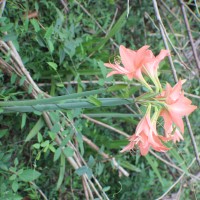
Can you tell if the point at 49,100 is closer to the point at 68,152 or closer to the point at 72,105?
the point at 72,105

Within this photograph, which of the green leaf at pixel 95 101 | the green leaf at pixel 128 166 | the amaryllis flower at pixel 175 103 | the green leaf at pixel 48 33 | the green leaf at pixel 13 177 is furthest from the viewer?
the green leaf at pixel 128 166

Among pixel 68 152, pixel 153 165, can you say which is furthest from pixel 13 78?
pixel 153 165

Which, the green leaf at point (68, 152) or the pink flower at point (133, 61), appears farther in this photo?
the green leaf at point (68, 152)

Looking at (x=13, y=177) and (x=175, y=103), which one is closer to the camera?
(x=175, y=103)

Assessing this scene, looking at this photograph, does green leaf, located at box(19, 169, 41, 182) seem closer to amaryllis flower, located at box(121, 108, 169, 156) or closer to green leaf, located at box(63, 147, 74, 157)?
green leaf, located at box(63, 147, 74, 157)

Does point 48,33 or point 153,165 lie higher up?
point 48,33

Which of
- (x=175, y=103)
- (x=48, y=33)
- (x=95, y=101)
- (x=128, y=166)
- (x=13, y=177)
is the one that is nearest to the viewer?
(x=175, y=103)

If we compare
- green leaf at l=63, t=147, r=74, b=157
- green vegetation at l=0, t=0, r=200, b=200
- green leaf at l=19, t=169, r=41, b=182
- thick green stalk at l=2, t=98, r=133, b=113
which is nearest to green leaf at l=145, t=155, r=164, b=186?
green vegetation at l=0, t=0, r=200, b=200

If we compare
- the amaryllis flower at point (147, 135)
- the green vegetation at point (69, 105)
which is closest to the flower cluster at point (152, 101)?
the amaryllis flower at point (147, 135)

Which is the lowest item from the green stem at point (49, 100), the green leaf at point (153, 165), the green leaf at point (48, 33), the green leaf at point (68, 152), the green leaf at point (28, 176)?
the green leaf at point (153, 165)

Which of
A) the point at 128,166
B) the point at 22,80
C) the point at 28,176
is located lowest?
the point at 128,166

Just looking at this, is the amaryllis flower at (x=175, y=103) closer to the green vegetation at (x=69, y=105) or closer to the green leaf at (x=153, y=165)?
the green vegetation at (x=69, y=105)

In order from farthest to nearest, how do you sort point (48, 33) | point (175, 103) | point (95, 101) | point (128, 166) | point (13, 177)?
point (128, 166)
point (48, 33)
point (13, 177)
point (95, 101)
point (175, 103)

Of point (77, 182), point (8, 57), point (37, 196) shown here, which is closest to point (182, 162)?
point (77, 182)
